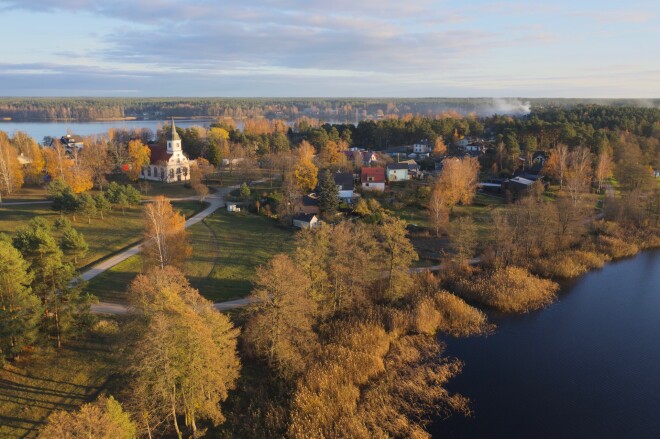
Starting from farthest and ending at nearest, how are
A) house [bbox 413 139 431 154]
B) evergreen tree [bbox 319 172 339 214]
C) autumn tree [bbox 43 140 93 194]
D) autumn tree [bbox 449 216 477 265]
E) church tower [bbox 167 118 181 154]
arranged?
house [bbox 413 139 431 154] → church tower [bbox 167 118 181 154] → autumn tree [bbox 43 140 93 194] → evergreen tree [bbox 319 172 339 214] → autumn tree [bbox 449 216 477 265]

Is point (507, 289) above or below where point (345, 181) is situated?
below

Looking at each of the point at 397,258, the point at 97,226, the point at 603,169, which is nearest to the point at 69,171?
the point at 97,226

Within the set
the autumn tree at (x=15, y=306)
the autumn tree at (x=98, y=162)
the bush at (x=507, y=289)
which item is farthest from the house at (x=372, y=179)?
the autumn tree at (x=15, y=306)

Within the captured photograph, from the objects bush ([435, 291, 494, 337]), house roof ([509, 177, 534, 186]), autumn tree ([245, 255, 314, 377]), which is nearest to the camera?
autumn tree ([245, 255, 314, 377])

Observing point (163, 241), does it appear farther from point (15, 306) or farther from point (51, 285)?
point (15, 306)

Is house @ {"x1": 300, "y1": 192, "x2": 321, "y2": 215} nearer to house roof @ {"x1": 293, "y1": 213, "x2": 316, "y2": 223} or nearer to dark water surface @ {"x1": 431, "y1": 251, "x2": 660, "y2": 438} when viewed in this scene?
→ house roof @ {"x1": 293, "y1": 213, "x2": 316, "y2": 223}

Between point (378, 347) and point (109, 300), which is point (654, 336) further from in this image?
point (109, 300)

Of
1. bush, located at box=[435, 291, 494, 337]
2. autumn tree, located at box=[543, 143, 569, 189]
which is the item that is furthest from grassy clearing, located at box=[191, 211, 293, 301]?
autumn tree, located at box=[543, 143, 569, 189]
